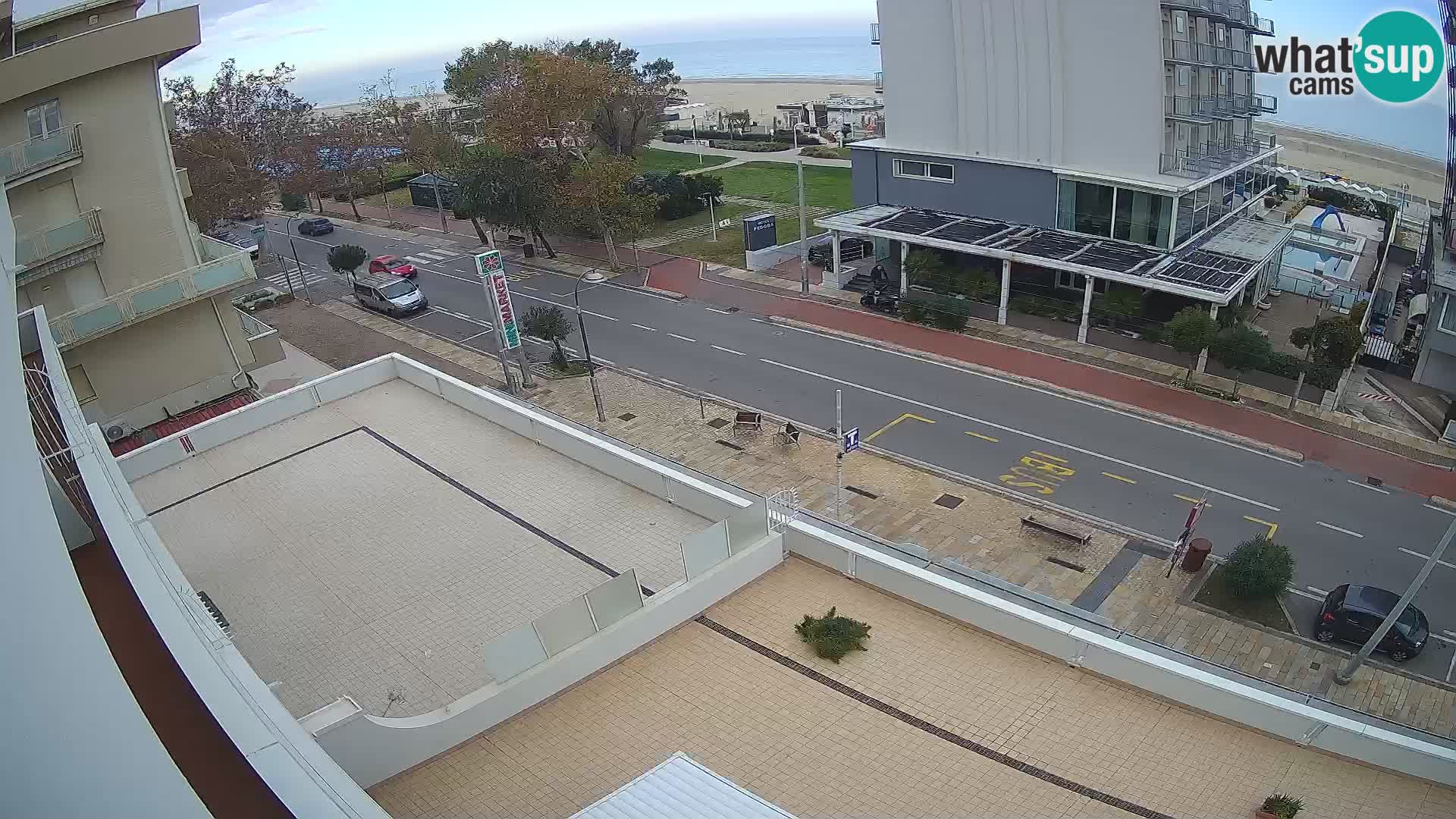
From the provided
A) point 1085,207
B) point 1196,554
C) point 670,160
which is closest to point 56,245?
point 1196,554

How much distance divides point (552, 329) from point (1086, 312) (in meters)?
18.3

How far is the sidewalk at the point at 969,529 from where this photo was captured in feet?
50.6

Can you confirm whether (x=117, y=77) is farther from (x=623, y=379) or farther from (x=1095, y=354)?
(x=1095, y=354)

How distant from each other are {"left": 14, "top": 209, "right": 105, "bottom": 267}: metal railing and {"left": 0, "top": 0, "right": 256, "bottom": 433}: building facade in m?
0.03

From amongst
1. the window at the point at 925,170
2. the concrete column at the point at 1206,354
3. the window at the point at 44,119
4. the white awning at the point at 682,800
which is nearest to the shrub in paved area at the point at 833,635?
the white awning at the point at 682,800

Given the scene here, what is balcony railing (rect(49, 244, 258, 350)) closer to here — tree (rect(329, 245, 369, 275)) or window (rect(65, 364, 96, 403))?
window (rect(65, 364, 96, 403))

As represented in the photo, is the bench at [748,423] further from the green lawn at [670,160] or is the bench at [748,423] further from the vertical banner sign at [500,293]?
the green lawn at [670,160]

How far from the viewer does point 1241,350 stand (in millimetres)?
24469

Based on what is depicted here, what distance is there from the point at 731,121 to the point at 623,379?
5072 centimetres

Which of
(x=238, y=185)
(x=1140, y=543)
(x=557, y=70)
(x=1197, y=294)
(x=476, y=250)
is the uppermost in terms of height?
(x=557, y=70)

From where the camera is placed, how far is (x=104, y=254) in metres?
21.0

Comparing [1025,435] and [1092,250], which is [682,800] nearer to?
[1025,435]

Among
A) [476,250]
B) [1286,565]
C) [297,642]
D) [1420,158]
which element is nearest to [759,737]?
[297,642]

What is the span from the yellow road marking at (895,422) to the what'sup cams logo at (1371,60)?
1770cm
